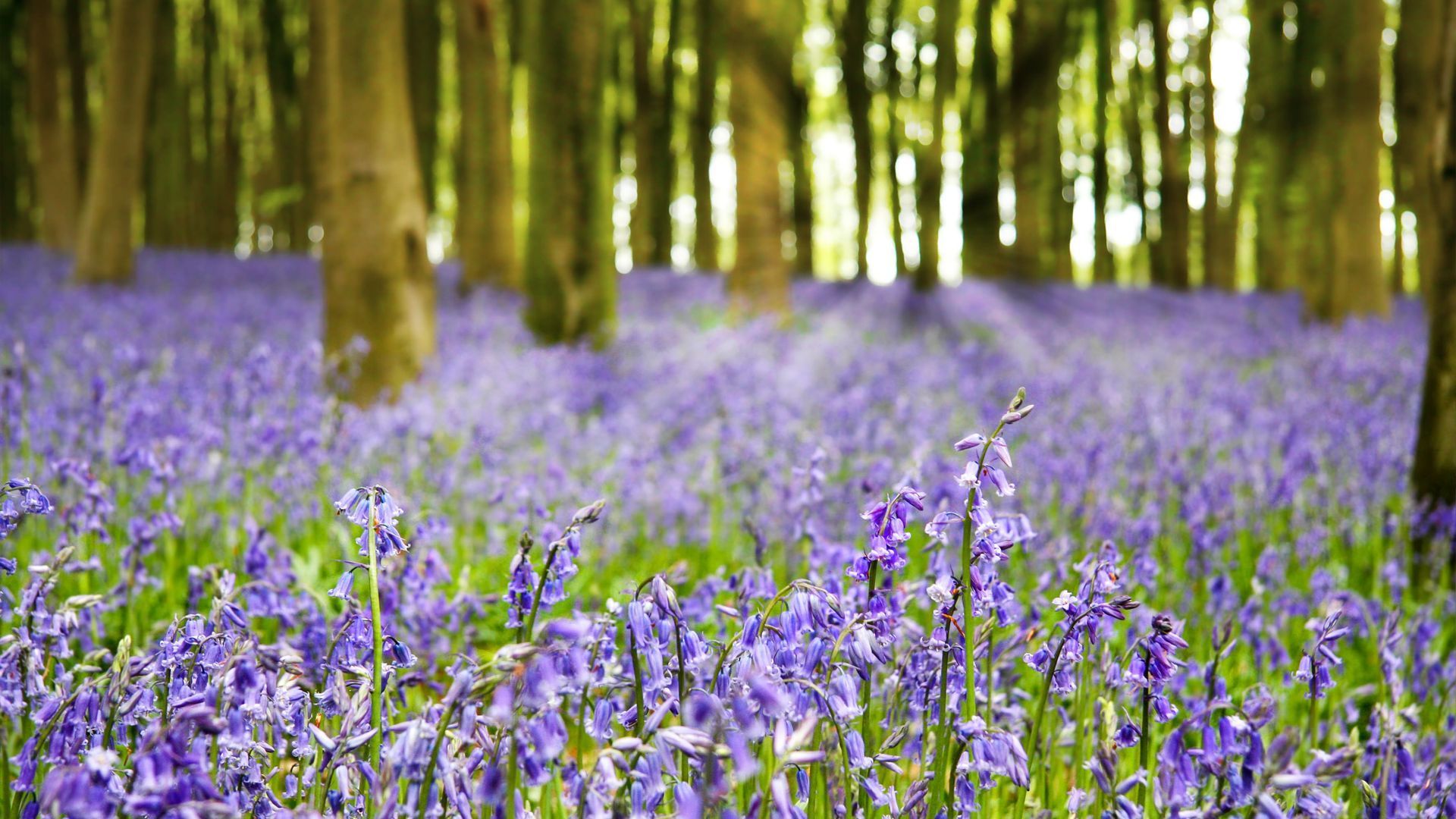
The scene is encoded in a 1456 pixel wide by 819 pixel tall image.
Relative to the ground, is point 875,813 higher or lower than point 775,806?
lower

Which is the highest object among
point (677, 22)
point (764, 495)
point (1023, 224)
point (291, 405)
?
point (677, 22)

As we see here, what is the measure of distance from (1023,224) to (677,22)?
8007mm

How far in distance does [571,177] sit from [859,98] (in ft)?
38.8

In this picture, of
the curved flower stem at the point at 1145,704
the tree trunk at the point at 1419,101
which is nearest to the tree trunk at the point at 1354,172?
the tree trunk at the point at 1419,101

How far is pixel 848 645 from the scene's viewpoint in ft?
5.17

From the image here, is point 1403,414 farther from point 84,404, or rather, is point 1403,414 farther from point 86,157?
point 86,157

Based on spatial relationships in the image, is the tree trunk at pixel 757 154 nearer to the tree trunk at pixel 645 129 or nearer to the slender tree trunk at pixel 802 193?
the slender tree trunk at pixel 802 193

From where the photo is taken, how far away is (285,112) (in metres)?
22.2

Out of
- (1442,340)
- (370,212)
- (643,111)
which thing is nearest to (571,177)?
(370,212)

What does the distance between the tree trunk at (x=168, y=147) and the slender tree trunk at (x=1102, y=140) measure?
1558 cm

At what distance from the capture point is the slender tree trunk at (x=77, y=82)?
1791 centimetres

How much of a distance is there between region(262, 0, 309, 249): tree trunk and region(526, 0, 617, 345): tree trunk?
41.6ft

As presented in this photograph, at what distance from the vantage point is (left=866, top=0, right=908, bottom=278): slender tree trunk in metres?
19.7

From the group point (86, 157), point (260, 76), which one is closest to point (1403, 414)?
point (86, 157)
